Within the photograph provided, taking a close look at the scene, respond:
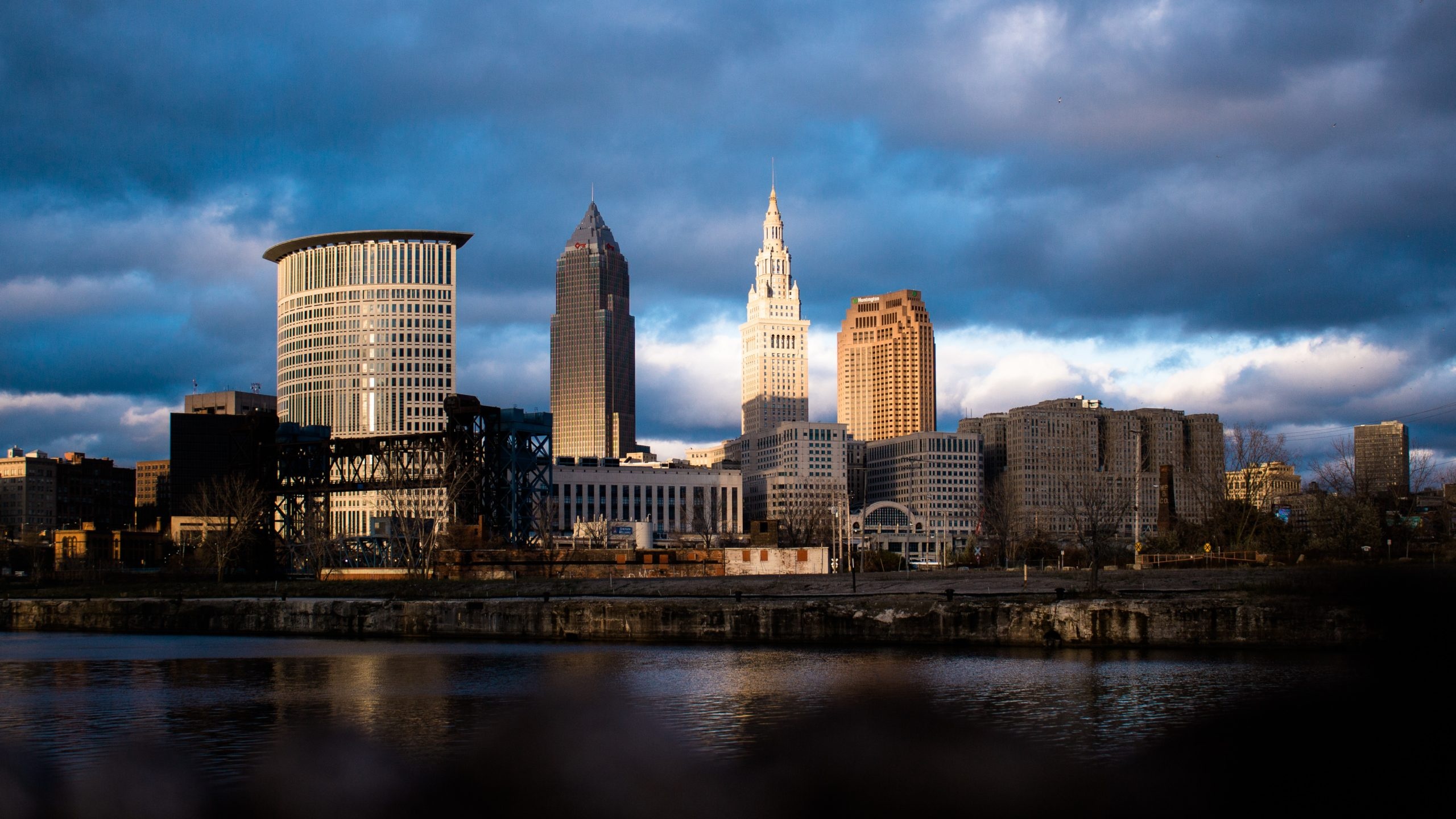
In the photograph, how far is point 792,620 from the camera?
205 feet

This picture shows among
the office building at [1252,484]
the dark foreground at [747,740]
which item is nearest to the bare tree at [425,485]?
the dark foreground at [747,740]

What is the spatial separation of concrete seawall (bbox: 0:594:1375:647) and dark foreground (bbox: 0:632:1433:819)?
291 centimetres

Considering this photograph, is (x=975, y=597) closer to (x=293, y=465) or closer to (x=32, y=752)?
(x=32, y=752)

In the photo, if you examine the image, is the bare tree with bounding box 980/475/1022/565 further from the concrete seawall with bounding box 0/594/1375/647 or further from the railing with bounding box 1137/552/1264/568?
the concrete seawall with bounding box 0/594/1375/647

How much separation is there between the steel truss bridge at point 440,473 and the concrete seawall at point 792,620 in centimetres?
3242

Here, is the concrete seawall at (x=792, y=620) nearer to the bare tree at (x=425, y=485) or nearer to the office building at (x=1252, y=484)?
the bare tree at (x=425, y=485)

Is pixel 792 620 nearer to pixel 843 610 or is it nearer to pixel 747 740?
pixel 843 610

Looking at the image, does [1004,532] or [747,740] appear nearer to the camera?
[747,740]

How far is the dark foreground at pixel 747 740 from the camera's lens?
83.4 ft

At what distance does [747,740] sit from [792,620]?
30652 mm

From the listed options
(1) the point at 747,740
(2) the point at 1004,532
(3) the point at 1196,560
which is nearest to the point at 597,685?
(1) the point at 747,740

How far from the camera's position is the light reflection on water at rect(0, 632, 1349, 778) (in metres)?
33.6

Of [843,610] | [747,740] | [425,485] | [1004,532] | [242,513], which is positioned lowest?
[1004,532]

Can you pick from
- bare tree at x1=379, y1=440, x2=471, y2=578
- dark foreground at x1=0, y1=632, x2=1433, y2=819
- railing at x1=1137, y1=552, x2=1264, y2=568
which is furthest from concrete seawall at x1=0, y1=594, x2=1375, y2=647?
railing at x1=1137, y1=552, x2=1264, y2=568
